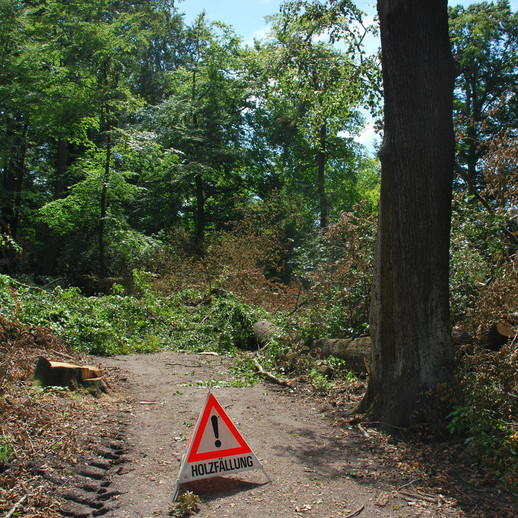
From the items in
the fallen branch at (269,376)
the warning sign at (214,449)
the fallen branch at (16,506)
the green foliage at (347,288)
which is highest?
the green foliage at (347,288)

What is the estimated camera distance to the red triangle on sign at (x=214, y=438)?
4141mm

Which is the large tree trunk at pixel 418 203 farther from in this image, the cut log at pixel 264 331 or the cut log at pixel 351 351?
the cut log at pixel 264 331

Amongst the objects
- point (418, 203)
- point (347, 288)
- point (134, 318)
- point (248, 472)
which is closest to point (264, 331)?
point (347, 288)

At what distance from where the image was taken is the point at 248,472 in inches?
178

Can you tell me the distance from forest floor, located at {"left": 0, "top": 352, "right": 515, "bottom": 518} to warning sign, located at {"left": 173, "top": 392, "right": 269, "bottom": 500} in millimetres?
170

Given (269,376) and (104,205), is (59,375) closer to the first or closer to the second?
(269,376)

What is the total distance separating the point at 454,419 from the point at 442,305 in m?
1.21

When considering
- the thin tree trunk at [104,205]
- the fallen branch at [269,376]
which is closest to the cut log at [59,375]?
the fallen branch at [269,376]

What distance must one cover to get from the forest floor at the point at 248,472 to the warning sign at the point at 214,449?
170 millimetres

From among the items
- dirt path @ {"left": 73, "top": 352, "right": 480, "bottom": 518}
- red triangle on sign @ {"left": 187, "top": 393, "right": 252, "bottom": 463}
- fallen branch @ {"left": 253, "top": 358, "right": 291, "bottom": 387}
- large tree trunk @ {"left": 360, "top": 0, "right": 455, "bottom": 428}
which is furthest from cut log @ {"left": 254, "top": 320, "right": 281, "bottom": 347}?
red triangle on sign @ {"left": 187, "top": 393, "right": 252, "bottom": 463}

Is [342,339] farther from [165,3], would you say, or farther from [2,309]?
[165,3]

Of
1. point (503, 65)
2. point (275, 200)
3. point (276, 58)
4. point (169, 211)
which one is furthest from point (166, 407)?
point (503, 65)

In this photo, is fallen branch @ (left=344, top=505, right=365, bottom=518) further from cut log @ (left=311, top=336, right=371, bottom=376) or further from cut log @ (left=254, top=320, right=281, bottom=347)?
cut log @ (left=254, top=320, right=281, bottom=347)

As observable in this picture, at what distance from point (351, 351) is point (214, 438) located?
15.2 ft
